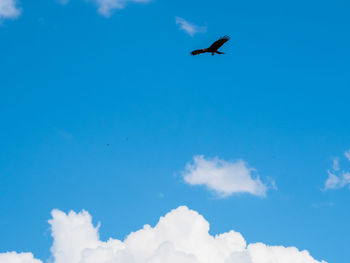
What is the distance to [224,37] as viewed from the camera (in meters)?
40.3

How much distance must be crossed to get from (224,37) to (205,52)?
98.6 inches

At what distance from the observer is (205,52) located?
42.3 metres
